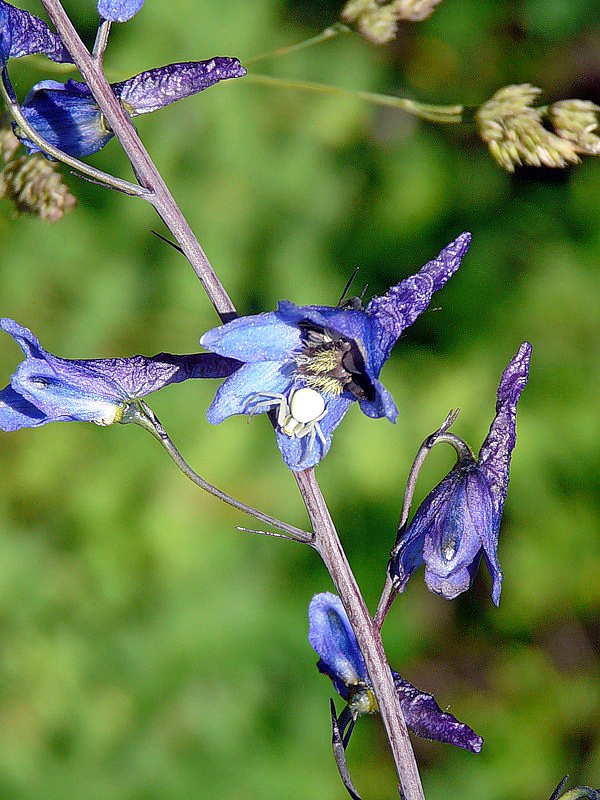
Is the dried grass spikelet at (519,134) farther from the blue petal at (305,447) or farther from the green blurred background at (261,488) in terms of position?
the green blurred background at (261,488)

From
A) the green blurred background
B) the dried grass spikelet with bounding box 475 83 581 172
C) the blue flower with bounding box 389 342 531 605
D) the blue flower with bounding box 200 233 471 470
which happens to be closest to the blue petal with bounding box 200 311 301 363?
the blue flower with bounding box 200 233 471 470

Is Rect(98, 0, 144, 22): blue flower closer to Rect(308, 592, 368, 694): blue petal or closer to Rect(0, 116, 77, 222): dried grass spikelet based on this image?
→ Rect(0, 116, 77, 222): dried grass spikelet

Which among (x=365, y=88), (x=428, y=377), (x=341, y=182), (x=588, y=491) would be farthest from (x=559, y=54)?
(x=588, y=491)

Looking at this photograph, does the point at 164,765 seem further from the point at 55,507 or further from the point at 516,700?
the point at 516,700

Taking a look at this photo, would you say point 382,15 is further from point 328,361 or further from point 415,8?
point 328,361

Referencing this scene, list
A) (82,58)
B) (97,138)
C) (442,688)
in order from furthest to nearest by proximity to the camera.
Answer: (442,688) < (97,138) < (82,58)

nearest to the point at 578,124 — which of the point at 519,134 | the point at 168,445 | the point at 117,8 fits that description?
the point at 519,134
